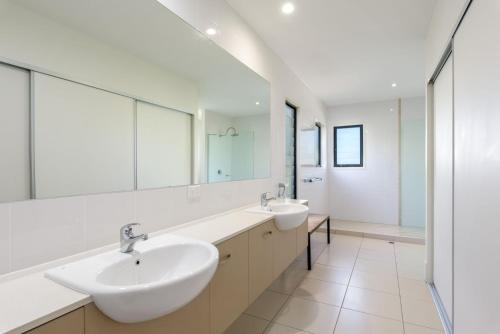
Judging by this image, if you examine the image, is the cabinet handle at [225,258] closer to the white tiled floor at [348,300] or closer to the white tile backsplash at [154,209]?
the white tile backsplash at [154,209]

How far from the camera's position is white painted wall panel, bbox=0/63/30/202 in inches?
35.1

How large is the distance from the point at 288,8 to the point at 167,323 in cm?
231

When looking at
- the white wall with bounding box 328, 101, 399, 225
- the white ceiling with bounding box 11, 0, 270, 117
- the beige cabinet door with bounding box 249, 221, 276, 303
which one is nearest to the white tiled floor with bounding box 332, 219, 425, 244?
the white wall with bounding box 328, 101, 399, 225

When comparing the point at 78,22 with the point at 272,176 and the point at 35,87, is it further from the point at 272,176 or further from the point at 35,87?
the point at 272,176

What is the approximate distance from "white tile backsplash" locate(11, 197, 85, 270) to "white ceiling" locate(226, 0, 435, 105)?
6.21 feet

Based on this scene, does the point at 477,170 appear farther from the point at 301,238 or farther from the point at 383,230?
the point at 383,230

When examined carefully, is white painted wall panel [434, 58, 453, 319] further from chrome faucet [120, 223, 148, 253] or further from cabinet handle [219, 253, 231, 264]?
chrome faucet [120, 223, 148, 253]

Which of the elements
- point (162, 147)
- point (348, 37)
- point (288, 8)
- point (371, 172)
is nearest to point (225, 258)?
point (162, 147)

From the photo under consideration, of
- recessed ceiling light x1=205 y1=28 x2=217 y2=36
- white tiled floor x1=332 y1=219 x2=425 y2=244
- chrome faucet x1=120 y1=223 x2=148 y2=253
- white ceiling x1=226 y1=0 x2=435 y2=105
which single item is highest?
white ceiling x1=226 y1=0 x2=435 y2=105

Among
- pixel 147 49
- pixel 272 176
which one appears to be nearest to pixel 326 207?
pixel 272 176

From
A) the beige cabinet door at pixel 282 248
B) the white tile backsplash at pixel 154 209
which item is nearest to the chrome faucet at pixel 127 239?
the white tile backsplash at pixel 154 209

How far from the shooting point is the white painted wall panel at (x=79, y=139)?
1.00 m

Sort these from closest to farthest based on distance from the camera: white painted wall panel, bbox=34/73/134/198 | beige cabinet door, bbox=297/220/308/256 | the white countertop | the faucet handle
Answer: the white countertop
white painted wall panel, bbox=34/73/134/198
the faucet handle
beige cabinet door, bbox=297/220/308/256

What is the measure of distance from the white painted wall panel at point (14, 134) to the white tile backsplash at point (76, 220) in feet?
0.21
